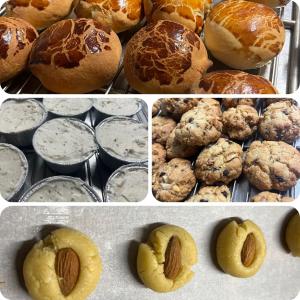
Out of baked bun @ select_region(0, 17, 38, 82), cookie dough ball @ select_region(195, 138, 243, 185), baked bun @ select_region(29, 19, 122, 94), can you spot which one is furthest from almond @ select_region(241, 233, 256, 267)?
baked bun @ select_region(0, 17, 38, 82)

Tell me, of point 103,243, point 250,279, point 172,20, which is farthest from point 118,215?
point 172,20

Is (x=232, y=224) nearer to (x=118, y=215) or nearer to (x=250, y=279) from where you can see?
(x=250, y=279)

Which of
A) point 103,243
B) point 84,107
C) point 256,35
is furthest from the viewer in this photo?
point 103,243

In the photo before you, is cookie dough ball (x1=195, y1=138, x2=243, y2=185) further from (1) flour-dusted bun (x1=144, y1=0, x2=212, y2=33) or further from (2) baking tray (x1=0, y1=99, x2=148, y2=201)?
(1) flour-dusted bun (x1=144, y1=0, x2=212, y2=33)

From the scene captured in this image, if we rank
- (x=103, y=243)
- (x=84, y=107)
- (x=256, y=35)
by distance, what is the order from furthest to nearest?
(x=103, y=243)
(x=256, y=35)
(x=84, y=107)

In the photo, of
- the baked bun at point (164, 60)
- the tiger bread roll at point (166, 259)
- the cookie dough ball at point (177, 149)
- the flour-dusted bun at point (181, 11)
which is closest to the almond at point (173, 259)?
the tiger bread roll at point (166, 259)

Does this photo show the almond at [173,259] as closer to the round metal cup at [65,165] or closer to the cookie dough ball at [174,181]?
the cookie dough ball at [174,181]
